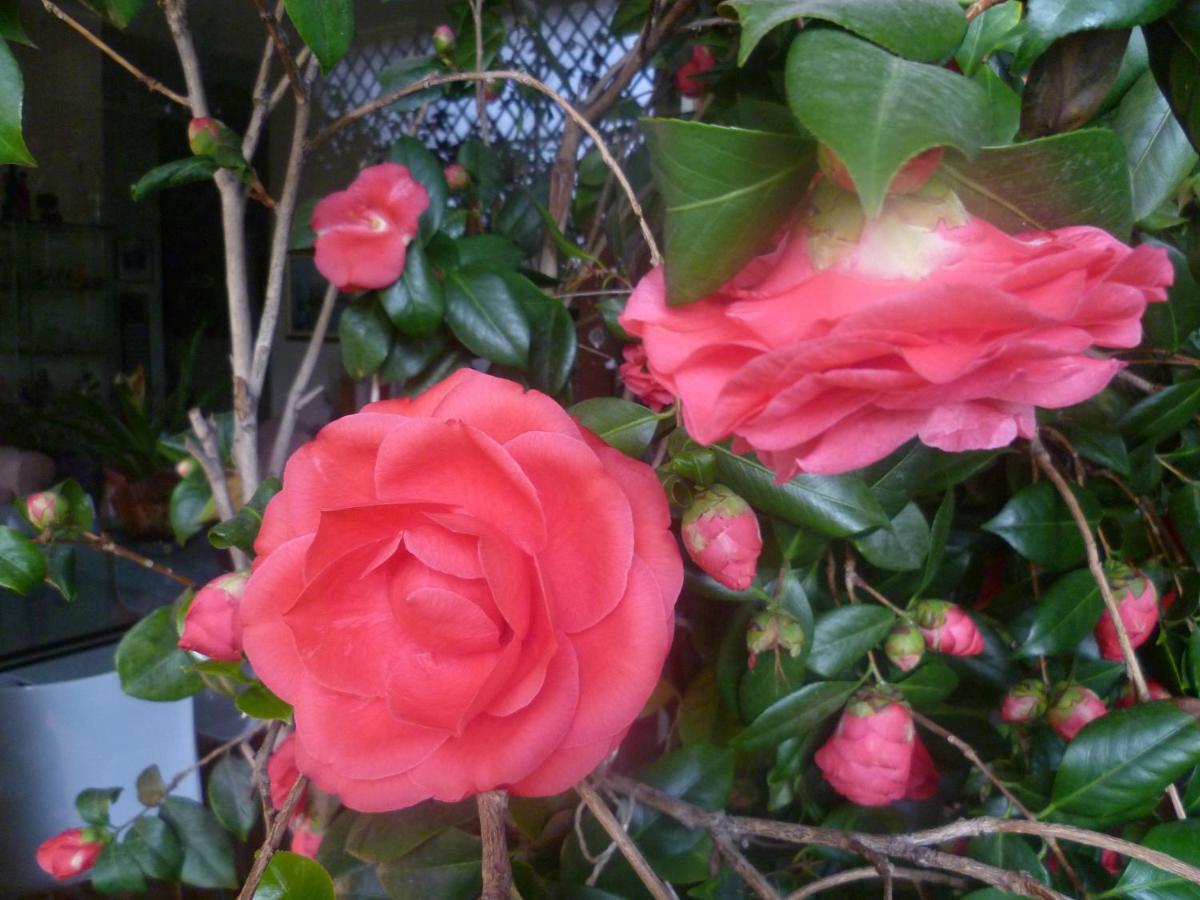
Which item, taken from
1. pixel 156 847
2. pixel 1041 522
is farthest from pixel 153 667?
pixel 1041 522

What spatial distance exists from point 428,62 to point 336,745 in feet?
2.13

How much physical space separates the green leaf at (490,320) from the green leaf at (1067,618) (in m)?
0.40

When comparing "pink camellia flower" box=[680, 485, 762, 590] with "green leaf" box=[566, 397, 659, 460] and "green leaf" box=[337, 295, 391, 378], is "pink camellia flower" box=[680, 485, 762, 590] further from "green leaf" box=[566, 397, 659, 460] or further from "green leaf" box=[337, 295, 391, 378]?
"green leaf" box=[337, 295, 391, 378]

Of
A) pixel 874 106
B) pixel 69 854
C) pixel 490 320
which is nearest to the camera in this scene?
pixel 874 106

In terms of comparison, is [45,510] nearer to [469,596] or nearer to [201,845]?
[201,845]

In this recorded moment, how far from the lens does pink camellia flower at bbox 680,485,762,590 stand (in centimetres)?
38

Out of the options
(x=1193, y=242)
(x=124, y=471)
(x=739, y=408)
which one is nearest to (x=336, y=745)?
(x=739, y=408)

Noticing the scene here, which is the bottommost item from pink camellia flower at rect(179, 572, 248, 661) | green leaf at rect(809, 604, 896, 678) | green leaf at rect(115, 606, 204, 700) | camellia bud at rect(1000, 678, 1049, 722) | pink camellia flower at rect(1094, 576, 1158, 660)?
green leaf at rect(115, 606, 204, 700)

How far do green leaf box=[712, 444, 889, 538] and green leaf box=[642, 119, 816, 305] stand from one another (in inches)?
6.0

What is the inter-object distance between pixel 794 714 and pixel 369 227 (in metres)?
0.46

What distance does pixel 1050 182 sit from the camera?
262mm

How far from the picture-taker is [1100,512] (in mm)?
540

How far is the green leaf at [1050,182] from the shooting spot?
0.25 meters

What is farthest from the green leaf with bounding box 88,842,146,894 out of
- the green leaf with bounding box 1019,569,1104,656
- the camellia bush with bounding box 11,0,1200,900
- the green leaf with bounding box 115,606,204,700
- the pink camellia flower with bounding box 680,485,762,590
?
the green leaf with bounding box 1019,569,1104,656
